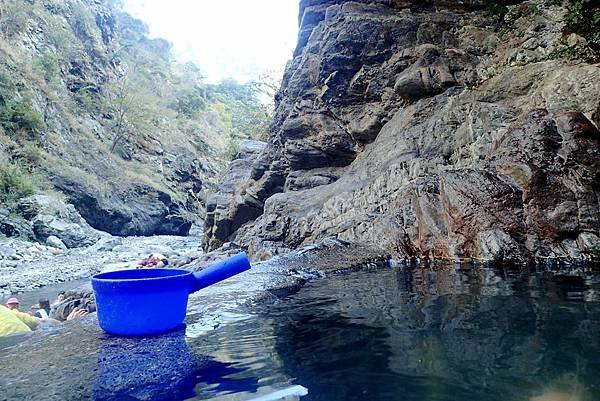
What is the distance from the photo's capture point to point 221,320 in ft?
10.2

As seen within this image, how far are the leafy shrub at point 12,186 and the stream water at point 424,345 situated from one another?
16.5 m

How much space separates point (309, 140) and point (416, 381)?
10.1 metres

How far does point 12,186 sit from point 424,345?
18.6 m

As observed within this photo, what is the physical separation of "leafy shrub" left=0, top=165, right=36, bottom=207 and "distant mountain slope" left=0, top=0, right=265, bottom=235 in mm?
37

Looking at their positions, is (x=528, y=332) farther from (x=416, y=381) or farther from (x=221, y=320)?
(x=221, y=320)

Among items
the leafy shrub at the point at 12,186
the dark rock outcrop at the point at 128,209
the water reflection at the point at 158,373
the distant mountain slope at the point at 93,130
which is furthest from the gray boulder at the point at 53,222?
the water reflection at the point at 158,373

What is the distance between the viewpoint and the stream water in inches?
66.2

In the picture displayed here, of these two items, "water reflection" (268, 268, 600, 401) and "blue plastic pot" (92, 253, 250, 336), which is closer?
"water reflection" (268, 268, 600, 401)

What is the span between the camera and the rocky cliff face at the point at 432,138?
548 cm

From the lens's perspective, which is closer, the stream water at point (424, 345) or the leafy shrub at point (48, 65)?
the stream water at point (424, 345)


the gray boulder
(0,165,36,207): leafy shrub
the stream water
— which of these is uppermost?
(0,165,36,207): leafy shrub

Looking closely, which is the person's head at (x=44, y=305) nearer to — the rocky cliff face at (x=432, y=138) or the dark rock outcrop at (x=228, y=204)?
the rocky cliff face at (x=432, y=138)

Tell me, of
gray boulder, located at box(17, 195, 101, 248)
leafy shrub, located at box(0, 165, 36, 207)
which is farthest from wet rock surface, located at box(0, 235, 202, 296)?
leafy shrub, located at box(0, 165, 36, 207)

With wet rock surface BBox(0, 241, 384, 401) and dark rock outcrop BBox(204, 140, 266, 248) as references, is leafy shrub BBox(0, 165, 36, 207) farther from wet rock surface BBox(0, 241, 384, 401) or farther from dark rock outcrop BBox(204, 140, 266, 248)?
wet rock surface BBox(0, 241, 384, 401)
